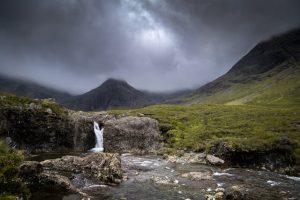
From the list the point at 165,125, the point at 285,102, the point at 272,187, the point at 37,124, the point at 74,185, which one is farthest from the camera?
the point at 285,102

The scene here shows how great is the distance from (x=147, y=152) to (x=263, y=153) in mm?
28827

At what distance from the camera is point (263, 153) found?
194ft

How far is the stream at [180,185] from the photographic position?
108ft

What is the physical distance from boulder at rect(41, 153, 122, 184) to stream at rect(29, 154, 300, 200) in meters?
1.50

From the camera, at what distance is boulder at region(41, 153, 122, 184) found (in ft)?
127

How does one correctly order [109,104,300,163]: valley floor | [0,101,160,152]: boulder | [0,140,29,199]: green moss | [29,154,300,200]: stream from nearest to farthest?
[0,140,29,199]: green moss < [29,154,300,200]: stream < [109,104,300,163]: valley floor < [0,101,160,152]: boulder

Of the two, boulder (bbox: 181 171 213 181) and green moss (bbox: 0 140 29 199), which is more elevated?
green moss (bbox: 0 140 29 199)

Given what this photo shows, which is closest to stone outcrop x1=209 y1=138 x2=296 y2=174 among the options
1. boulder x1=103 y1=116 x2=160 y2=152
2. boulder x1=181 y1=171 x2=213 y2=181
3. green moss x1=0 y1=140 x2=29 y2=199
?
boulder x1=181 y1=171 x2=213 y2=181

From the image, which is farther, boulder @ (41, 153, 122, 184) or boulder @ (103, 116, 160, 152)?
boulder @ (103, 116, 160, 152)

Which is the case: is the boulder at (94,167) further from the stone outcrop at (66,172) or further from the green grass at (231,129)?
the green grass at (231,129)

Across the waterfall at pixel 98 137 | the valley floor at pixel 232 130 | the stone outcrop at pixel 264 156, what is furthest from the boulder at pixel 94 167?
the waterfall at pixel 98 137

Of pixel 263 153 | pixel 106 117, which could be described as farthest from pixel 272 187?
pixel 106 117

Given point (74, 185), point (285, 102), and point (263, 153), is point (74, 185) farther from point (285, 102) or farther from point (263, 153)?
point (285, 102)

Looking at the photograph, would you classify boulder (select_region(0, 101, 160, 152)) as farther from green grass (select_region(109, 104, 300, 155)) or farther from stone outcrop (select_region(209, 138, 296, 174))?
stone outcrop (select_region(209, 138, 296, 174))
